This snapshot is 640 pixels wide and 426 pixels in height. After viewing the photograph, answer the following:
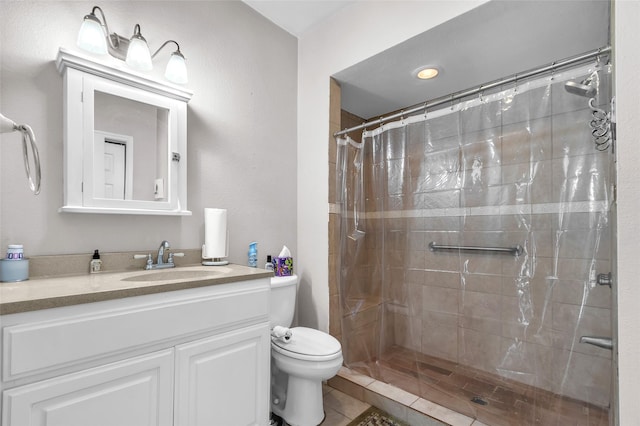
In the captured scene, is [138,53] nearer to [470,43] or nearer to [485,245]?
[470,43]

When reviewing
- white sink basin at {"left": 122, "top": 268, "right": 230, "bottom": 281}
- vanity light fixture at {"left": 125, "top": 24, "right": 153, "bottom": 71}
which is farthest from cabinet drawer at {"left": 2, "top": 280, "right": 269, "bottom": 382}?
vanity light fixture at {"left": 125, "top": 24, "right": 153, "bottom": 71}

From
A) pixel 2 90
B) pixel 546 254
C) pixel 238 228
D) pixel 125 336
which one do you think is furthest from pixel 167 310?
pixel 546 254

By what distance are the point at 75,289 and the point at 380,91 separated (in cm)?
231

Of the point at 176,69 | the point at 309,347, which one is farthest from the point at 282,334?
the point at 176,69

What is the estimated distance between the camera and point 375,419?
1.70 m

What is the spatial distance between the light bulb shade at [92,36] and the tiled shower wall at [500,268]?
1.40 metres

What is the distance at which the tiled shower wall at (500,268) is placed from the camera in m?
1.37

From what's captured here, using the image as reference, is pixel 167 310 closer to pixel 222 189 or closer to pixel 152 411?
pixel 152 411

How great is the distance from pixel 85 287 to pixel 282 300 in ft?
3.28

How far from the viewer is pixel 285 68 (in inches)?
90.7

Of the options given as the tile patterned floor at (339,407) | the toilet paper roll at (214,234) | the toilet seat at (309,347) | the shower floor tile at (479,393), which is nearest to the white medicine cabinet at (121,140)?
the toilet paper roll at (214,234)

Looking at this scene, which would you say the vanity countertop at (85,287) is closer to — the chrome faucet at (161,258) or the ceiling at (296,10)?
the chrome faucet at (161,258)

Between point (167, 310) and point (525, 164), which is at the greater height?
point (525, 164)

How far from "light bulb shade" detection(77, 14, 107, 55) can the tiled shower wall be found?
1399 millimetres
